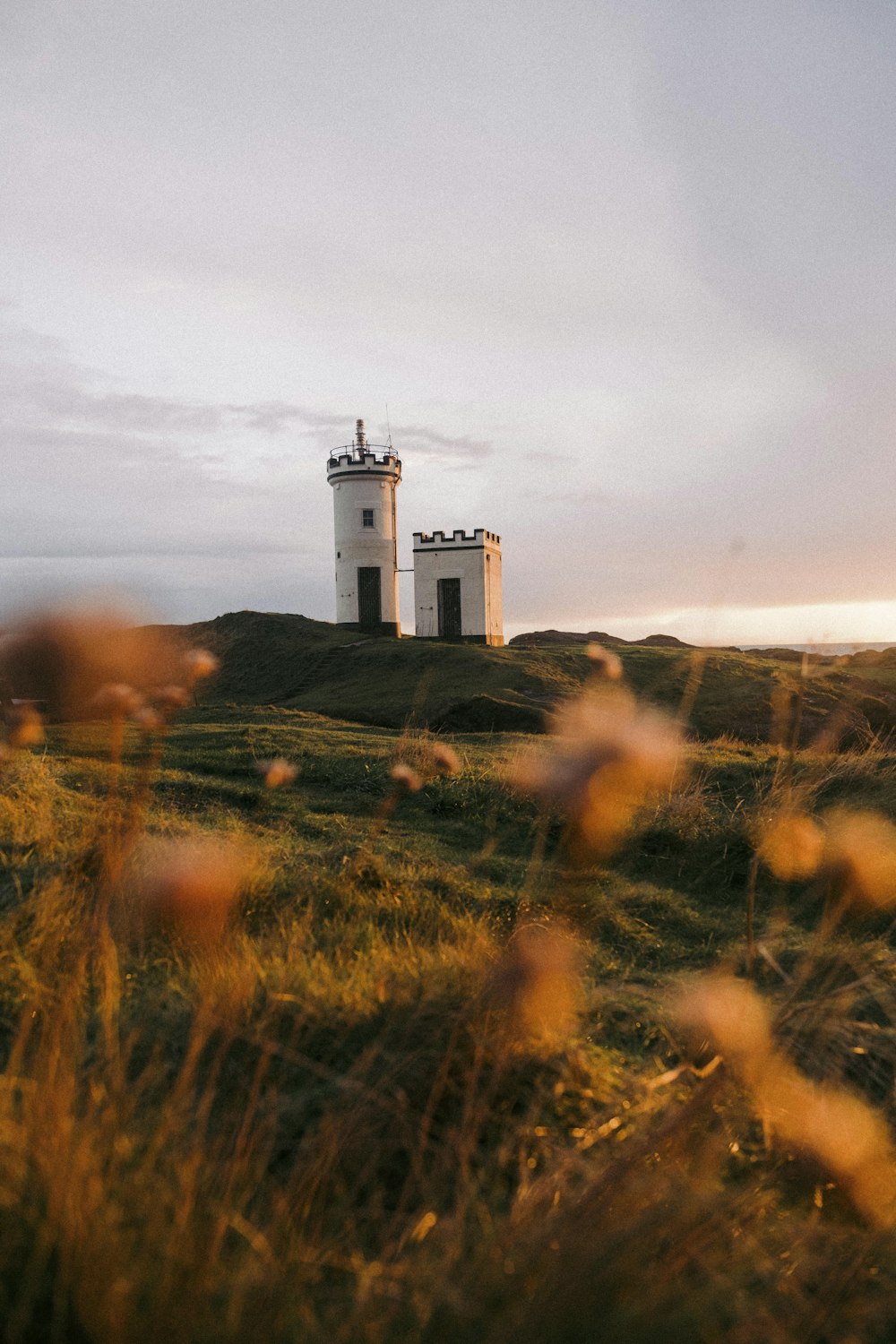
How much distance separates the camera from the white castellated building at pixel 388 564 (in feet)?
136

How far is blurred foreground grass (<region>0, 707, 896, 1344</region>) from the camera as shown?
238 centimetres

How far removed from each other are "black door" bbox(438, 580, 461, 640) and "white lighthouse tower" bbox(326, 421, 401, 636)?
79.1 inches

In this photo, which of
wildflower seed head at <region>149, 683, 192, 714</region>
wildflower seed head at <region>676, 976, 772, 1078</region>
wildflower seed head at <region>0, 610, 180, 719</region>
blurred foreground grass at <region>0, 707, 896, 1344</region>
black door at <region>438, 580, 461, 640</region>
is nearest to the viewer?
blurred foreground grass at <region>0, 707, 896, 1344</region>

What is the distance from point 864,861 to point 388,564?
3508cm

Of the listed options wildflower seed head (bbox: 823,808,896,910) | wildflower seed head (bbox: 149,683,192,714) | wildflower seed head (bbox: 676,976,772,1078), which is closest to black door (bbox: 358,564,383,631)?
wildflower seed head (bbox: 823,808,896,910)

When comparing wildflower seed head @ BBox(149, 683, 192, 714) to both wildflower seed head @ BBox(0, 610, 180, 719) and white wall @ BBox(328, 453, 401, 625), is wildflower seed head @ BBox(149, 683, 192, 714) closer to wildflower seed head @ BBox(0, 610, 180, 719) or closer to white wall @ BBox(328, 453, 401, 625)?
wildflower seed head @ BBox(0, 610, 180, 719)

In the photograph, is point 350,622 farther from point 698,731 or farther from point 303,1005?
point 303,1005

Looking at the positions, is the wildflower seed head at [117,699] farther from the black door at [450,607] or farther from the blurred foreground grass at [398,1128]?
the black door at [450,607]

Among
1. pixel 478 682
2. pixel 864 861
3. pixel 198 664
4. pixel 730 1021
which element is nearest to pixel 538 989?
pixel 730 1021

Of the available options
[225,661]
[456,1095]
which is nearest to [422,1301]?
[456,1095]

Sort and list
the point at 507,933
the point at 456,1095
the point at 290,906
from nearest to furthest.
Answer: the point at 456,1095
the point at 290,906
the point at 507,933

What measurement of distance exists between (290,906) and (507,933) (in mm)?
1445

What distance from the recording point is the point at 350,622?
42.2m

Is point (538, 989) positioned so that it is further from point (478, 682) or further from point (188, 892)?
point (478, 682)
